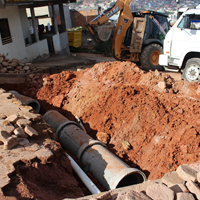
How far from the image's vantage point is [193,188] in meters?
2.94

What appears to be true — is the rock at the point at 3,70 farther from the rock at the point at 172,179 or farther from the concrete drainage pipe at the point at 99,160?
the rock at the point at 172,179

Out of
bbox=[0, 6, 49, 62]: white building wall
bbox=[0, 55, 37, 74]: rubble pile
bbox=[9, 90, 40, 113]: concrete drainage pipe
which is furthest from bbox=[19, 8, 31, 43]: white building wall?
bbox=[9, 90, 40, 113]: concrete drainage pipe

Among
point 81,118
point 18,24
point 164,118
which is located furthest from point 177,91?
point 18,24

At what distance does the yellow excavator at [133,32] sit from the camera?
10.7 m

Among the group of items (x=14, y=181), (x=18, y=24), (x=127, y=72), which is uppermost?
(x=18, y=24)

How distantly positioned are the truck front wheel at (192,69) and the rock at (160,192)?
6.00 m

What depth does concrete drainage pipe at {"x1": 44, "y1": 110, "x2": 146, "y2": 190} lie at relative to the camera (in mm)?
3803

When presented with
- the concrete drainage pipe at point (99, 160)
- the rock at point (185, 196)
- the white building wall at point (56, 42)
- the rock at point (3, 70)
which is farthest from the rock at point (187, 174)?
the white building wall at point (56, 42)

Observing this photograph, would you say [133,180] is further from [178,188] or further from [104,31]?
[104,31]

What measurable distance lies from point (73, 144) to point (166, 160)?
198 centimetres

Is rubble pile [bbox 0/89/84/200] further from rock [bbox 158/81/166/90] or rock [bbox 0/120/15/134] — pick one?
rock [bbox 158/81/166/90]

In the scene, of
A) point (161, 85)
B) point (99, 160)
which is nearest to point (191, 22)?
point (161, 85)

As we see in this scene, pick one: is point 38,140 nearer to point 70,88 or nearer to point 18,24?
point 70,88

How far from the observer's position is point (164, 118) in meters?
4.87
